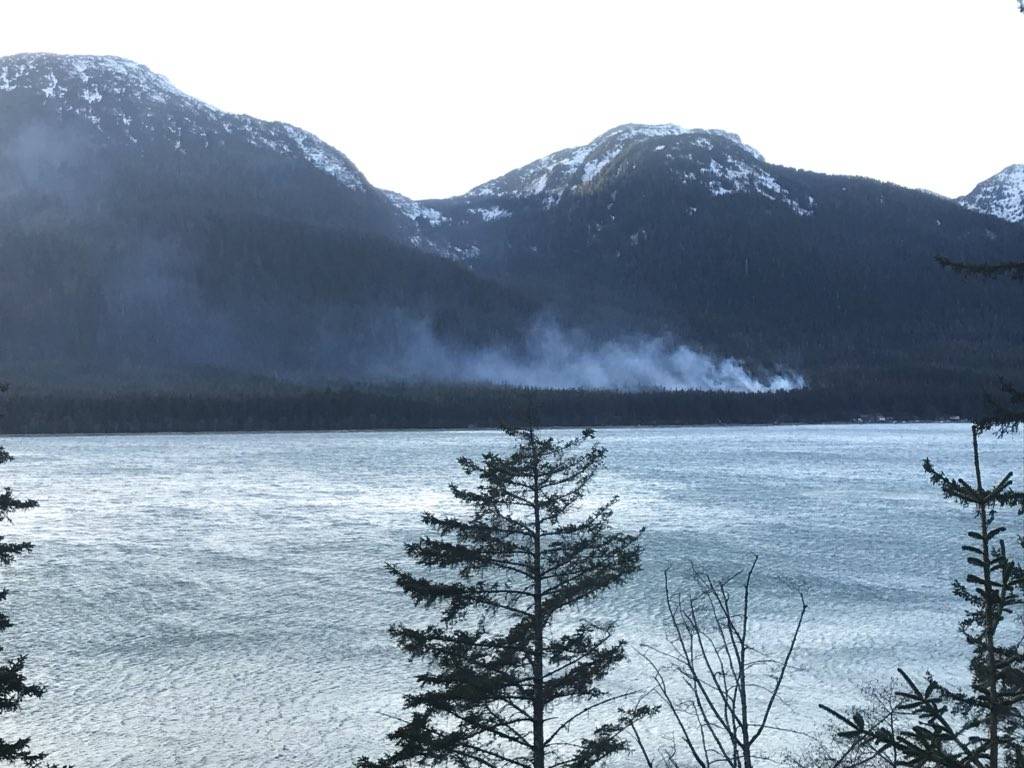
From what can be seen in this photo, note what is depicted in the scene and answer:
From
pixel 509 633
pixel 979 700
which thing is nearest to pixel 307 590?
pixel 509 633

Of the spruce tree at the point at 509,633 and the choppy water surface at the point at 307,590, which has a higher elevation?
the spruce tree at the point at 509,633

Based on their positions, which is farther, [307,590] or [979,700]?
[307,590]

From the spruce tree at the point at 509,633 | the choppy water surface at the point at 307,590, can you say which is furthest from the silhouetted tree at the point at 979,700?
the choppy water surface at the point at 307,590

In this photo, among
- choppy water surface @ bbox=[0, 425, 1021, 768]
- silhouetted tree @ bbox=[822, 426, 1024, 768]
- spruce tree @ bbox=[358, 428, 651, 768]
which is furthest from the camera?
choppy water surface @ bbox=[0, 425, 1021, 768]

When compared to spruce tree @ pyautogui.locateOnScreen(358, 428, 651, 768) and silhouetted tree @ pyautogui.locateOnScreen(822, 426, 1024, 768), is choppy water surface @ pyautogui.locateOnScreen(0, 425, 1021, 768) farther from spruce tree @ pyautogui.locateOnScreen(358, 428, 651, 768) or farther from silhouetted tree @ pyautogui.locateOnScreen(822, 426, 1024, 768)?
silhouetted tree @ pyautogui.locateOnScreen(822, 426, 1024, 768)

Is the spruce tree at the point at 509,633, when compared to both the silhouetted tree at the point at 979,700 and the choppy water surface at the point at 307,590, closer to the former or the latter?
the silhouetted tree at the point at 979,700

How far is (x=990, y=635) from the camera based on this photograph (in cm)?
792

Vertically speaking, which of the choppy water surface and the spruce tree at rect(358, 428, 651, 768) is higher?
the spruce tree at rect(358, 428, 651, 768)

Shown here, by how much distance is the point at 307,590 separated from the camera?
1742 inches

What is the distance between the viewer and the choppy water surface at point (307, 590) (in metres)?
27.4

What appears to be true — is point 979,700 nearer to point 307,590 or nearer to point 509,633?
point 509,633

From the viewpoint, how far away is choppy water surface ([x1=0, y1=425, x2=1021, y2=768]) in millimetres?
27391

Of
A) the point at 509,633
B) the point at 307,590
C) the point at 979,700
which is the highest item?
the point at 979,700

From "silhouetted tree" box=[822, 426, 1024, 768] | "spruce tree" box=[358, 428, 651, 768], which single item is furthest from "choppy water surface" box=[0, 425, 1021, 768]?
"silhouetted tree" box=[822, 426, 1024, 768]
